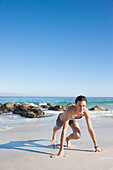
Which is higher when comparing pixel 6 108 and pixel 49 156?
pixel 49 156

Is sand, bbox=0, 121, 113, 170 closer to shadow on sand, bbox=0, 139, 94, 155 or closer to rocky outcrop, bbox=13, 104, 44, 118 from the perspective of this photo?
shadow on sand, bbox=0, 139, 94, 155

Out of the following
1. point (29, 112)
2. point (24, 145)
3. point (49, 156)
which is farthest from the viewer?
point (29, 112)

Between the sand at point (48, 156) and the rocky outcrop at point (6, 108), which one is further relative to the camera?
the rocky outcrop at point (6, 108)

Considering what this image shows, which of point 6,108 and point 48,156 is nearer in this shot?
point 48,156

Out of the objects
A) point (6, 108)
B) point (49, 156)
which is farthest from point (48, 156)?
point (6, 108)

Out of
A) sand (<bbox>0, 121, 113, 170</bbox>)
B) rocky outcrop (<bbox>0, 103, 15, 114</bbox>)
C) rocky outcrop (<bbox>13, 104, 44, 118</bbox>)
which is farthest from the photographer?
rocky outcrop (<bbox>0, 103, 15, 114</bbox>)

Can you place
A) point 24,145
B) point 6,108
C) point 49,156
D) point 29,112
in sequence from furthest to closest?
point 6,108
point 29,112
point 24,145
point 49,156

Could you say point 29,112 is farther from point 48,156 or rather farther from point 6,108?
point 48,156

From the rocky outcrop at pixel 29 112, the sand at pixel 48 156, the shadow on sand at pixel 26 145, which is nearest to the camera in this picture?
the sand at pixel 48 156

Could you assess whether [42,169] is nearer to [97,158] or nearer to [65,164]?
[65,164]

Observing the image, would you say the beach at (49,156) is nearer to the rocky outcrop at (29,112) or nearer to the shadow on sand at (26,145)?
the shadow on sand at (26,145)

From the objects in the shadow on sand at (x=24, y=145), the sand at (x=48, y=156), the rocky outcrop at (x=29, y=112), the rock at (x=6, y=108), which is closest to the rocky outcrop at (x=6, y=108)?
the rock at (x=6, y=108)

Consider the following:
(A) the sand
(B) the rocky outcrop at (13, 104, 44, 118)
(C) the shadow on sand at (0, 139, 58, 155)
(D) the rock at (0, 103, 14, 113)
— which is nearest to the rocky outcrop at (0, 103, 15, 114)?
(D) the rock at (0, 103, 14, 113)

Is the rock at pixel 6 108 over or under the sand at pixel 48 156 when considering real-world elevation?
under
